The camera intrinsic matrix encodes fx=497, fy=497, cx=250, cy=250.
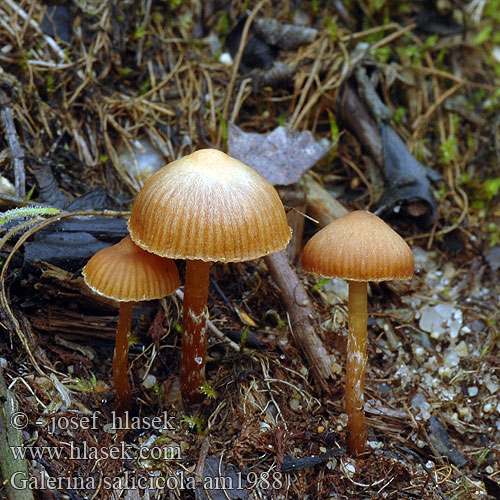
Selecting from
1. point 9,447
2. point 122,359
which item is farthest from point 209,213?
point 9,447

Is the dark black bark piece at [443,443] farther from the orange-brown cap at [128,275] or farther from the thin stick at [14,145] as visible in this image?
the thin stick at [14,145]

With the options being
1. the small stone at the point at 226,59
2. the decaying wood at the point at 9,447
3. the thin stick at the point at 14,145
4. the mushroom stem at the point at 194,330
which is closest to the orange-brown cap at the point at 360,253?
the mushroom stem at the point at 194,330

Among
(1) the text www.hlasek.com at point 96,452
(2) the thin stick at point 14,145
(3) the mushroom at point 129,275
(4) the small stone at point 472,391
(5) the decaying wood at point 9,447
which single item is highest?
(2) the thin stick at point 14,145

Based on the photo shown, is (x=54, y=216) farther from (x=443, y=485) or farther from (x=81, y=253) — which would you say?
(x=443, y=485)

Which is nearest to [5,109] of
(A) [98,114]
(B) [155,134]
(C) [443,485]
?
(A) [98,114]

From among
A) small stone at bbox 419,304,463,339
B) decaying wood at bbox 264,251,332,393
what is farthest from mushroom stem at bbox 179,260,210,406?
small stone at bbox 419,304,463,339

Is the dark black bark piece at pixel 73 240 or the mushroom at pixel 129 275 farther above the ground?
the mushroom at pixel 129 275

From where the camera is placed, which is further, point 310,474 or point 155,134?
point 155,134
